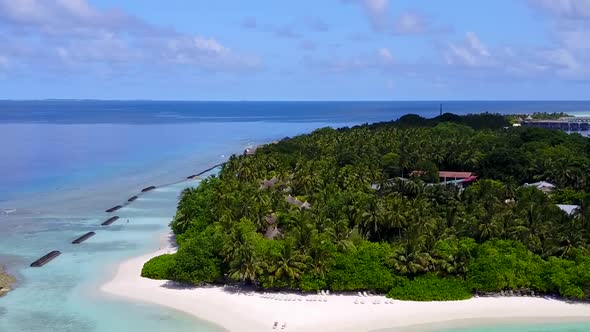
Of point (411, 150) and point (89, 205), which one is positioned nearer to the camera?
point (89, 205)

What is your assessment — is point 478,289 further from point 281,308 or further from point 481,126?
point 481,126

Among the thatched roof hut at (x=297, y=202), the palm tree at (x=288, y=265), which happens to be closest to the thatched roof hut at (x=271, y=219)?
the thatched roof hut at (x=297, y=202)

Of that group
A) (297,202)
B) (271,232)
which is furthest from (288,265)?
(297,202)

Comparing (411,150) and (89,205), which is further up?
(411,150)

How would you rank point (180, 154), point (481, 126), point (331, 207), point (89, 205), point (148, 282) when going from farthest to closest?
1. point (481, 126)
2. point (180, 154)
3. point (89, 205)
4. point (331, 207)
5. point (148, 282)

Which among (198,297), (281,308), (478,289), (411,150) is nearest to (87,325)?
(198,297)

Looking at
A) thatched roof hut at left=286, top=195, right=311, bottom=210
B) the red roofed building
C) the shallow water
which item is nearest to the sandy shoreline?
the shallow water

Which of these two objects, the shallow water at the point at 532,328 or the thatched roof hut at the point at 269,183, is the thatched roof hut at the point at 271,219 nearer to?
the thatched roof hut at the point at 269,183

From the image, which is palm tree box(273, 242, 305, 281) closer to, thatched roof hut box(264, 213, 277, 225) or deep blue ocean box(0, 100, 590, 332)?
deep blue ocean box(0, 100, 590, 332)
